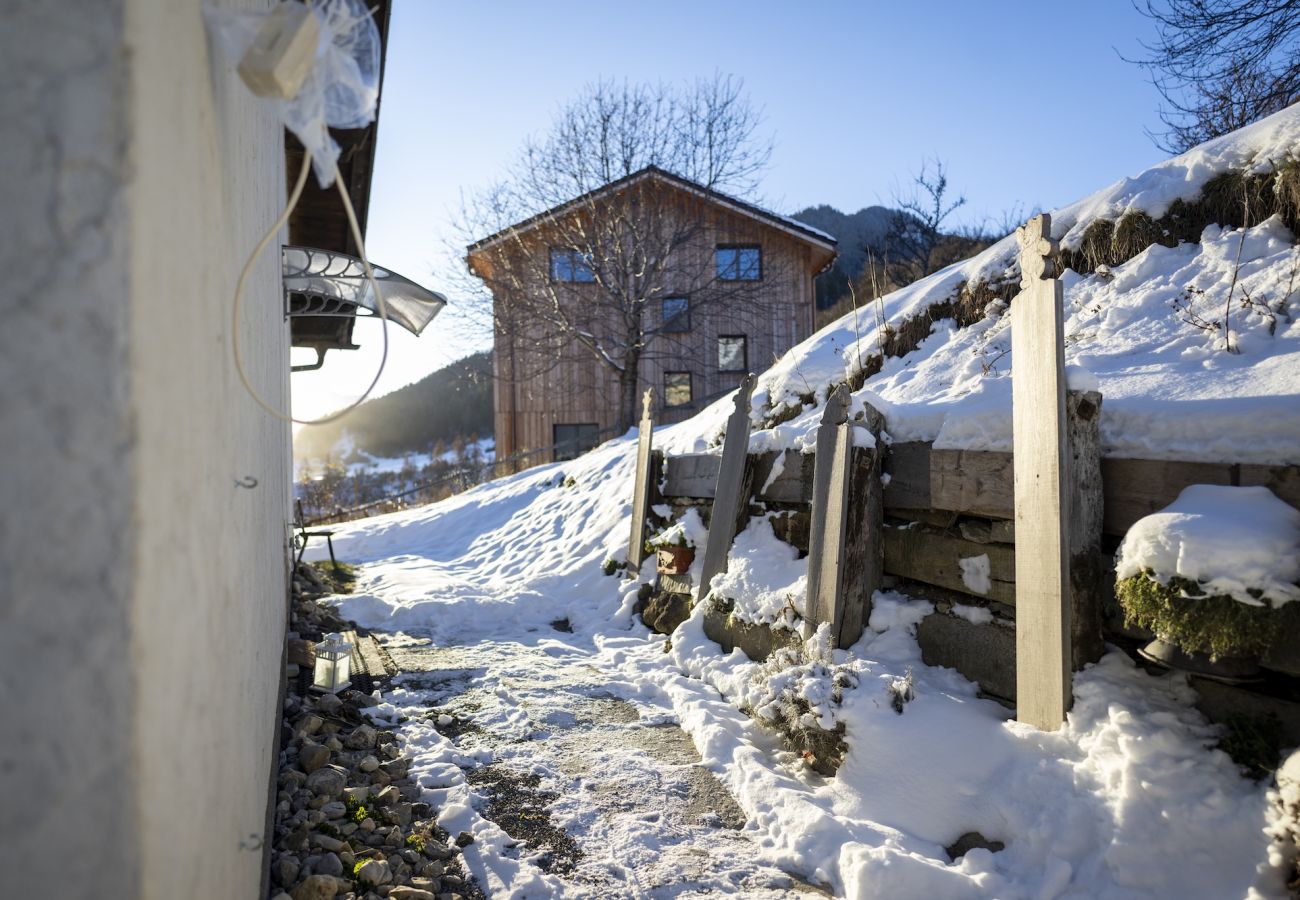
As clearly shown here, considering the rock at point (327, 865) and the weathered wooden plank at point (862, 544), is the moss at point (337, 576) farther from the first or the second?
the weathered wooden plank at point (862, 544)

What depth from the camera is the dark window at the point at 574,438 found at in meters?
18.6

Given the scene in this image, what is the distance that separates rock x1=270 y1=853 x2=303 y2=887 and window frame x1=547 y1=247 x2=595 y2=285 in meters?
16.2

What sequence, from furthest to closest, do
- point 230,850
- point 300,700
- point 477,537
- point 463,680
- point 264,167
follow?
point 477,537 < point 463,680 < point 300,700 < point 264,167 < point 230,850

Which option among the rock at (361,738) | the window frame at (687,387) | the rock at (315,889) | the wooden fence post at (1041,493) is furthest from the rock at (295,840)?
the window frame at (687,387)

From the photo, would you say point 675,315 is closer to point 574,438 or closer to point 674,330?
point 674,330

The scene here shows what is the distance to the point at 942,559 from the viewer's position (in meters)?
3.96

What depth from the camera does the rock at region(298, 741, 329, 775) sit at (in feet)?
11.1

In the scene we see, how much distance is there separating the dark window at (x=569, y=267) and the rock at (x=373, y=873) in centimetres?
1635

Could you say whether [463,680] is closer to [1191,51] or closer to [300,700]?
[300,700]

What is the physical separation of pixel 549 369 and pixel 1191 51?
1402 cm

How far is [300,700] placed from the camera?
427 cm

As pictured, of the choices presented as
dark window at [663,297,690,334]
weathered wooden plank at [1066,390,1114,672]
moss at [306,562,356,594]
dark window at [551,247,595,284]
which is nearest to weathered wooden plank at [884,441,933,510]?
weathered wooden plank at [1066,390,1114,672]

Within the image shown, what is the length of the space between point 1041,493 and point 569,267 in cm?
1698

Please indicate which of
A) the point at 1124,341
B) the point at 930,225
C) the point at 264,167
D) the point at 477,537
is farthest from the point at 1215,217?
the point at 930,225
